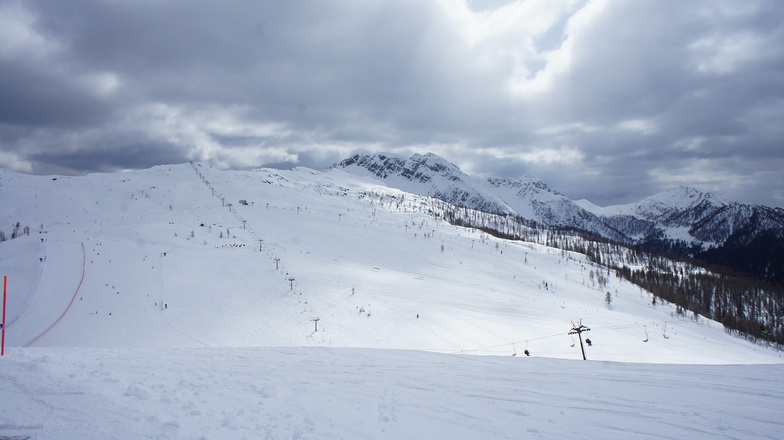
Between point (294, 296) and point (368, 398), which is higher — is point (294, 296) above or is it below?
below

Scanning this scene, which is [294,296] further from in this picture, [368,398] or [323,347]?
[368,398]

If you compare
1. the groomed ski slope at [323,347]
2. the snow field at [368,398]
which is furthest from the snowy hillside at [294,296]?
the snow field at [368,398]

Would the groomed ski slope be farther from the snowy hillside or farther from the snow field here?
the snowy hillside

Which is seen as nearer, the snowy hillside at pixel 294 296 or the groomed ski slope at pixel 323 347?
the groomed ski slope at pixel 323 347

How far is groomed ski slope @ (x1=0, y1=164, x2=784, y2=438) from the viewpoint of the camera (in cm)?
642


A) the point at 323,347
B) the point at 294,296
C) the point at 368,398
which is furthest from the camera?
the point at 294,296

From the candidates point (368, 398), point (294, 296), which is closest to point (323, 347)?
point (368, 398)

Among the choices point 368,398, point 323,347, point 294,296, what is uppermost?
point 368,398

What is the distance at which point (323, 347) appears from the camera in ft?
40.9

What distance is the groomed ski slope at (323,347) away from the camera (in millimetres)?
6422

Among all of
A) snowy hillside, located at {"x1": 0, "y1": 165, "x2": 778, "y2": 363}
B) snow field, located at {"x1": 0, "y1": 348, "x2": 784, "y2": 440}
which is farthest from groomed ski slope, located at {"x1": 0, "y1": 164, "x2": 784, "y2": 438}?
snowy hillside, located at {"x1": 0, "y1": 165, "x2": 778, "y2": 363}

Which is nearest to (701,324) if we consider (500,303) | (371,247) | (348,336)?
(500,303)

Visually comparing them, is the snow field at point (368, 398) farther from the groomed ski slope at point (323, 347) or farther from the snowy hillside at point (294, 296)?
the snowy hillside at point (294, 296)

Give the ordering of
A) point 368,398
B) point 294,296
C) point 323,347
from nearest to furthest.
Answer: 1. point 368,398
2. point 323,347
3. point 294,296
